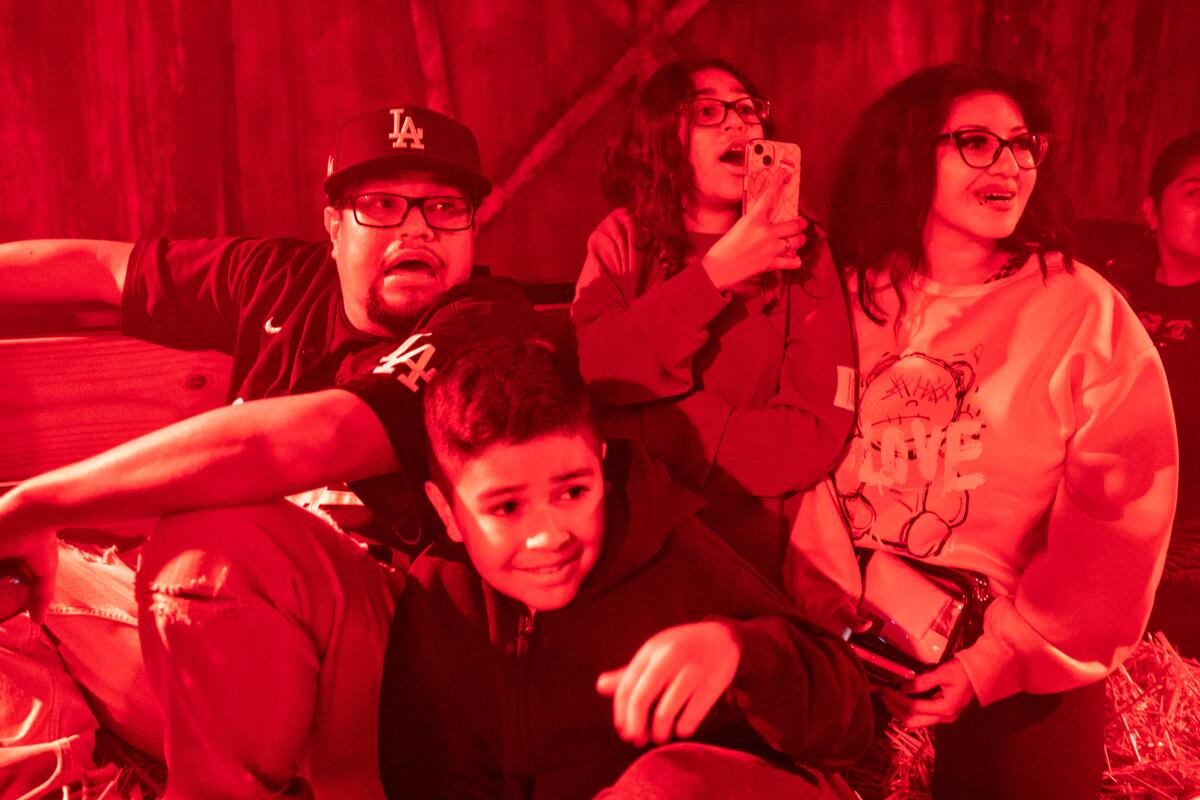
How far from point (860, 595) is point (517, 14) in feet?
6.52

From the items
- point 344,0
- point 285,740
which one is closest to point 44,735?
point 285,740

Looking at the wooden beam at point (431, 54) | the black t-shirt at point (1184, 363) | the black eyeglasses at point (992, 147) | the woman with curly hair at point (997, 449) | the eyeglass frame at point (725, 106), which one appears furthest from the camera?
the wooden beam at point (431, 54)

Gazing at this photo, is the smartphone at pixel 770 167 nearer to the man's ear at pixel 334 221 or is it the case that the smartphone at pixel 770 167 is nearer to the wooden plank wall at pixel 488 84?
the man's ear at pixel 334 221

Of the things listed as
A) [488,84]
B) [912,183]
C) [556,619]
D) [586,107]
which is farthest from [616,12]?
[556,619]

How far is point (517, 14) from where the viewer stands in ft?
9.05

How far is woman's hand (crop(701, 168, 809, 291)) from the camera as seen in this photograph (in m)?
1.65

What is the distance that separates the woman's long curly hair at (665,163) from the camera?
6.09 ft

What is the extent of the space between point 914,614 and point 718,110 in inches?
39.9

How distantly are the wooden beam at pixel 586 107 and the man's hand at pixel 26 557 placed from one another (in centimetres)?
169

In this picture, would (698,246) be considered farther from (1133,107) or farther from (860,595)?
(1133,107)

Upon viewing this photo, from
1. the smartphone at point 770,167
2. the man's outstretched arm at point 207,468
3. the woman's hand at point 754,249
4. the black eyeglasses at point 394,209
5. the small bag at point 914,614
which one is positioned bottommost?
the small bag at point 914,614


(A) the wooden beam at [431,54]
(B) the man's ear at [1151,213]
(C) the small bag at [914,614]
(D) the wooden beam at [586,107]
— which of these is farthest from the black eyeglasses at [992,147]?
(A) the wooden beam at [431,54]

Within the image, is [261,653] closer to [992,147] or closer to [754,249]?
[754,249]

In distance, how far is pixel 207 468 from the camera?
4.02 feet
